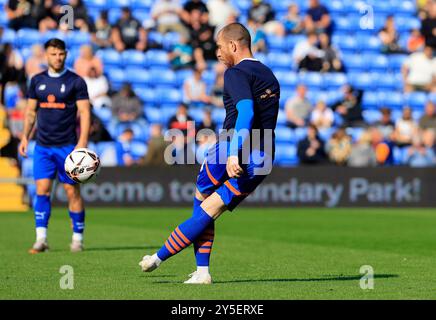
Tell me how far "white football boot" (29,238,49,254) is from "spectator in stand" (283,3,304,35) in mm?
16286

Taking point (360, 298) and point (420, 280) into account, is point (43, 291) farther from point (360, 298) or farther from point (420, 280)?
point (420, 280)

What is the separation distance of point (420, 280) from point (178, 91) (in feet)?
54.0

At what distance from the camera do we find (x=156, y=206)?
22438mm

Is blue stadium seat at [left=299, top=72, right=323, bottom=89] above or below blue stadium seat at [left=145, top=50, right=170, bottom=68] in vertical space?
below

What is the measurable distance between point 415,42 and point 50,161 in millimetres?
17952

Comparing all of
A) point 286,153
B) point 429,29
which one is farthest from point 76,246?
point 429,29

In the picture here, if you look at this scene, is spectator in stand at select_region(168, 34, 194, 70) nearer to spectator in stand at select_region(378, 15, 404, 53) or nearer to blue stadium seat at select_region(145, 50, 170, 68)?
blue stadium seat at select_region(145, 50, 170, 68)

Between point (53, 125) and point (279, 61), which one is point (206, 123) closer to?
point (279, 61)

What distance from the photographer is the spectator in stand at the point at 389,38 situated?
93.4 ft

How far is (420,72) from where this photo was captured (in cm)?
2773

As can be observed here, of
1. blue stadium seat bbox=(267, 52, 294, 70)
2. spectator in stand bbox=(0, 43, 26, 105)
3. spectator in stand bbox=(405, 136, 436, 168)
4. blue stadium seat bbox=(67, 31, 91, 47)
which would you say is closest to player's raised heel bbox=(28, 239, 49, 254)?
spectator in stand bbox=(0, 43, 26, 105)

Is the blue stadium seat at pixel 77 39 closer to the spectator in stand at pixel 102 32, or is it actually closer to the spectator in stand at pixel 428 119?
the spectator in stand at pixel 102 32

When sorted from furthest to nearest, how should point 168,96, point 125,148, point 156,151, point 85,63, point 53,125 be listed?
point 168,96, point 85,63, point 125,148, point 156,151, point 53,125

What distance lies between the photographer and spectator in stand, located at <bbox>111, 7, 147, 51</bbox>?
25.1m
